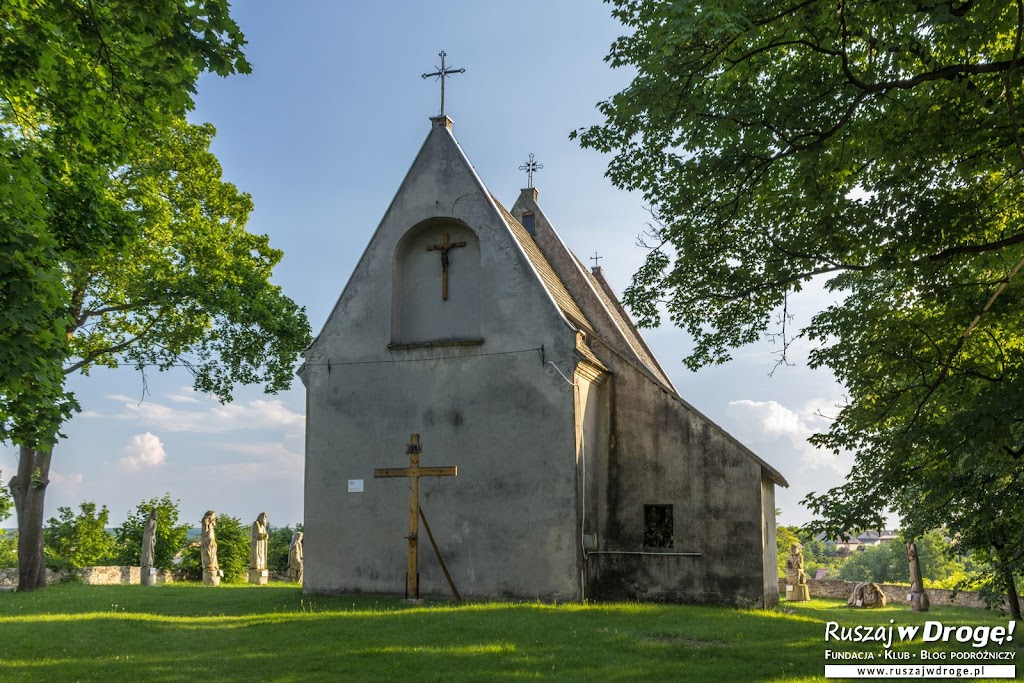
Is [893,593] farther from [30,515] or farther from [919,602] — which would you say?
[30,515]

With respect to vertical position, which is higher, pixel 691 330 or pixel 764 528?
pixel 691 330

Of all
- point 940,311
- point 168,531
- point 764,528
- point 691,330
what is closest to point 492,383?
point 691,330

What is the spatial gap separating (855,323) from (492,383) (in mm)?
7638

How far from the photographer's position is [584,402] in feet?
59.2

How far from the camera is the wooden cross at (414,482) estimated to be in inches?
662

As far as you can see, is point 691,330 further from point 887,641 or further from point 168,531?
point 168,531

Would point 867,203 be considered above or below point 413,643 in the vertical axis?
above

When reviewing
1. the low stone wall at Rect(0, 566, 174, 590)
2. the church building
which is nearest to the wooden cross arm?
the church building

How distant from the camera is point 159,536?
3512cm

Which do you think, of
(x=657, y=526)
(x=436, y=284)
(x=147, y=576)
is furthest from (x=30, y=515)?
(x=657, y=526)

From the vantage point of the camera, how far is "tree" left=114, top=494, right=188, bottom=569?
3522cm

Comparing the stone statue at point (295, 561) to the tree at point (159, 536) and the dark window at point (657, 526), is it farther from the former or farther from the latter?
the dark window at point (657, 526)

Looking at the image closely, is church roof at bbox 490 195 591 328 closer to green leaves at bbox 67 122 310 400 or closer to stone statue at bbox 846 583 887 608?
green leaves at bbox 67 122 310 400

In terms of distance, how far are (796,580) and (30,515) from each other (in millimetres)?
26276
